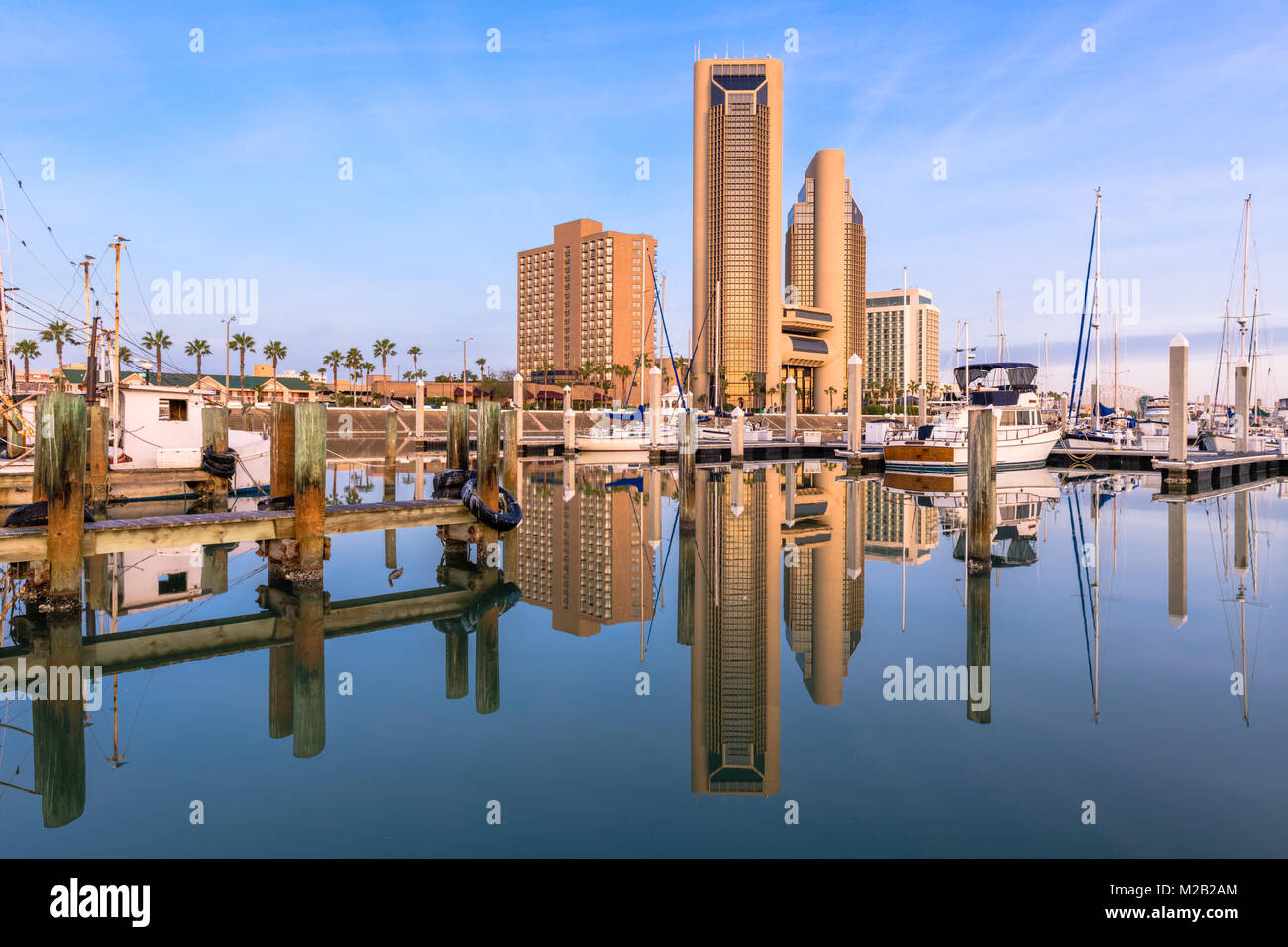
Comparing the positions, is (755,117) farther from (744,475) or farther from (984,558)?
(984,558)

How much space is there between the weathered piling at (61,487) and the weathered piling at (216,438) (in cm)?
Answer: 1427

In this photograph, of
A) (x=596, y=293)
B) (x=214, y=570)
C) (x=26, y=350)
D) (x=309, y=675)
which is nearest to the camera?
(x=309, y=675)

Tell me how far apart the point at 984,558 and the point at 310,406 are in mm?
12801

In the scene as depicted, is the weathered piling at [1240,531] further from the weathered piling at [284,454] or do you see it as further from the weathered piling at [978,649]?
the weathered piling at [284,454]

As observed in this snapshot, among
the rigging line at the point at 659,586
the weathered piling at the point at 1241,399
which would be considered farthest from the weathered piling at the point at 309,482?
the weathered piling at the point at 1241,399

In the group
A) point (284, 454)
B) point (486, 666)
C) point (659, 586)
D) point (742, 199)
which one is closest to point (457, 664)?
point (486, 666)

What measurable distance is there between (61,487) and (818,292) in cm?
17293

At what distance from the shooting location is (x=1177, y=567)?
16922 mm

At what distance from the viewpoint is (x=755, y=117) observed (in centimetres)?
15388

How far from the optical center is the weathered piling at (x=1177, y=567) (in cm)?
1313

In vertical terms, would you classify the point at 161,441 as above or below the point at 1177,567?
above

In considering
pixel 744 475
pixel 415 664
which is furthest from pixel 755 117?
pixel 415 664

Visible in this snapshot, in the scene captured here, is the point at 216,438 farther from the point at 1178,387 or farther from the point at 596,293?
the point at 596,293

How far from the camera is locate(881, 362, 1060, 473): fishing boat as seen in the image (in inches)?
1572
